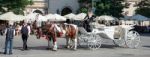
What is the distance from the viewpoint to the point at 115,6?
201 ft

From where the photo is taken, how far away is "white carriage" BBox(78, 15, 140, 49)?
24031 millimetres

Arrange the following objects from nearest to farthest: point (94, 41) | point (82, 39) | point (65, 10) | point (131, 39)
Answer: point (94, 41)
point (82, 39)
point (131, 39)
point (65, 10)

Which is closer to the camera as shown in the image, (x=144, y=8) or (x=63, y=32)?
(x=63, y=32)

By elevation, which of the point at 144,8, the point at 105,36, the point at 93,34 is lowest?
the point at 105,36

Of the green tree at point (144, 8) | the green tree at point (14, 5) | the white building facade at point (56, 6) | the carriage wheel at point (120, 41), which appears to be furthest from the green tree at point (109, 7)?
the carriage wheel at point (120, 41)

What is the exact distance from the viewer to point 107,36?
80.4ft

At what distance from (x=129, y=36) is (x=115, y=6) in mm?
36180

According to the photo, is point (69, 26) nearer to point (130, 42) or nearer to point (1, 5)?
point (130, 42)

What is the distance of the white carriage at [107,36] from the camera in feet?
78.8

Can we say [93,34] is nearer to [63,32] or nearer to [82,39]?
[82,39]

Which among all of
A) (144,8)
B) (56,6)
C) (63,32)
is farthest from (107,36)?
(56,6)

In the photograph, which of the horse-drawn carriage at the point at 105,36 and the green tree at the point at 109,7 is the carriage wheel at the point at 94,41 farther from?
the green tree at the point at 109,7

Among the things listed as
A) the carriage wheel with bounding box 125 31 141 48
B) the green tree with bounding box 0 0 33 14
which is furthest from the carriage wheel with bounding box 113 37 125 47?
the green tree with bounding box 0 0 33 14

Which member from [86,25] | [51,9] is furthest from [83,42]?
[51,9]
